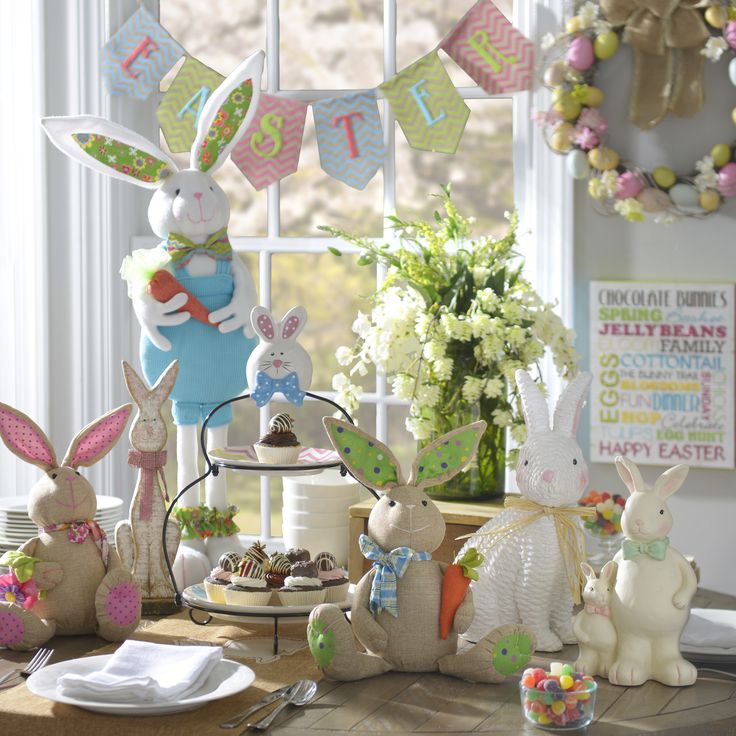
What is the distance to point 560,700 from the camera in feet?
4.69

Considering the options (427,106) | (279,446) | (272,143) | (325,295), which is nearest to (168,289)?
(279,446)

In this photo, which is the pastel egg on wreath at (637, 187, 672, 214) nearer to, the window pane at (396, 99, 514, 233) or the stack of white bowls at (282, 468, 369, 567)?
the window pane at (396, 99, 514, 233)

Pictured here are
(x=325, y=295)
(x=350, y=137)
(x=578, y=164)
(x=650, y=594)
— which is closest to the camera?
Result: (x=650, y=594)

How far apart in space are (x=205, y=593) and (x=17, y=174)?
1.38 meters

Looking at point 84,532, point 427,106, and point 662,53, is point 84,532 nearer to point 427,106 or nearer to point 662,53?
point 427,106

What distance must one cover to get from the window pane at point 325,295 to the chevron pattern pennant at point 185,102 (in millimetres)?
1346

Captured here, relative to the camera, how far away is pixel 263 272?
2.86 meters

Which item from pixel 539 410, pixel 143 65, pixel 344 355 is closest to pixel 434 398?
pixel 344 355

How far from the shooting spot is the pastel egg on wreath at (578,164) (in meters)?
2.47

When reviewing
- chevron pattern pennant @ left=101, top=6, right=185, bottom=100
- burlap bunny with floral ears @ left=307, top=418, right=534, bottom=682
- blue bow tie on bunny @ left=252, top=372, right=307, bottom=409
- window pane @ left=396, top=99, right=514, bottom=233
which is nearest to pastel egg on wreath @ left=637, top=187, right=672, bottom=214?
window pane @ left=396, top=99, right=514, bottom=233

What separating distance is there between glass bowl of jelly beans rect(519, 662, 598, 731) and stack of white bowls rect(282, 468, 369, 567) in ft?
2.79

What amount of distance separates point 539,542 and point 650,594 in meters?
0.19

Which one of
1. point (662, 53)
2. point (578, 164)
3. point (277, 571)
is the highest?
point (662, 53)

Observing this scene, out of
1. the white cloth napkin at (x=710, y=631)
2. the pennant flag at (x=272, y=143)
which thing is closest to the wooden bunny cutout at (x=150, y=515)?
the white cloth napkin at (x=710, y=631)
